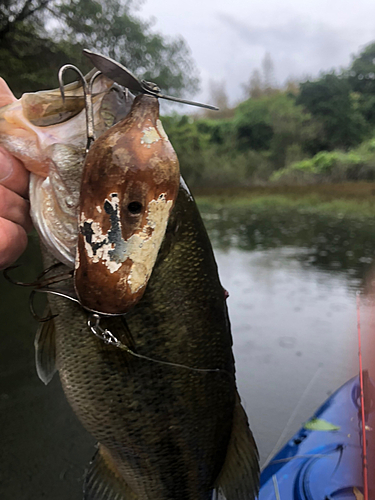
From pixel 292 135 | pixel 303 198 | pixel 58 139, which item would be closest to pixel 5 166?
pixel 58 139

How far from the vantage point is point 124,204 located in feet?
2.35

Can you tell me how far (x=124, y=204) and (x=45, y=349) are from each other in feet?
1.74

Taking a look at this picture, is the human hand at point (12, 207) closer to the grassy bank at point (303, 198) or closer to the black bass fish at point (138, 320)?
the black bass fish at point (138, 320)

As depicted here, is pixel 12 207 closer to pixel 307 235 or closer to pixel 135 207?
pixel 135 207

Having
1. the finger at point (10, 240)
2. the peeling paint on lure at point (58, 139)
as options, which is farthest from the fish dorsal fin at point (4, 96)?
the finger at point (10, 240)

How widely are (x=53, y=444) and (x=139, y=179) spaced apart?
2.55m

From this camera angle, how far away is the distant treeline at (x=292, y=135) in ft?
58.0

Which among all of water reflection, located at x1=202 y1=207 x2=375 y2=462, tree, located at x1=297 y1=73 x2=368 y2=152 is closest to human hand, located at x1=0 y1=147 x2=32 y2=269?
water reflection, located at x1=202 y1=207 x2=375 y2=462

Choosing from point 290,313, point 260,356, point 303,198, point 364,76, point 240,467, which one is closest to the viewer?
point 240,467

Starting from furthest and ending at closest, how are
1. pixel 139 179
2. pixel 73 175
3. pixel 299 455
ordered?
pixel 299 455
pixel 73 175
pixel 139 179

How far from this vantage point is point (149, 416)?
1.01 m

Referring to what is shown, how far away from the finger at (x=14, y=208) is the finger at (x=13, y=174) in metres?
0.01

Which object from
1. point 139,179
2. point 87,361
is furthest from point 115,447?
point 139,179

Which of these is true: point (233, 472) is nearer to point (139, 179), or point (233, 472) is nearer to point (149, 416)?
point (149, 416)
